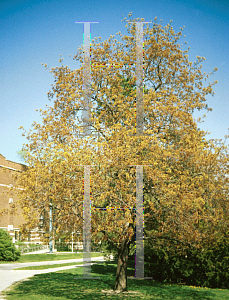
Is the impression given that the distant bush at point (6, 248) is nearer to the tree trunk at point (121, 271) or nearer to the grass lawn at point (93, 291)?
the grass lawn at point (93, 291)

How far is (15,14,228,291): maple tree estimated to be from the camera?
33.3 ft

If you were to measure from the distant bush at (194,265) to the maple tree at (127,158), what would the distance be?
1708 millimetres

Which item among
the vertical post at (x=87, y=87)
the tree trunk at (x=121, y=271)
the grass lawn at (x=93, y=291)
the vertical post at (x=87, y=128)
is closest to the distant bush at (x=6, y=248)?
the grass lawn at (x=93, y=291)

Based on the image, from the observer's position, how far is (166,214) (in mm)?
10789

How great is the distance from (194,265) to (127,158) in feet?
24.3

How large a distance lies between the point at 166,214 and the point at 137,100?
408 centimetres

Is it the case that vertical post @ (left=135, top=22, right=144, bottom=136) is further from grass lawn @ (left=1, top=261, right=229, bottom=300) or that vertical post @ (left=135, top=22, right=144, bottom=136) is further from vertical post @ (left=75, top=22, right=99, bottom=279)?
grass lawn @ (left=1, top=261, right=229, bottom=300)

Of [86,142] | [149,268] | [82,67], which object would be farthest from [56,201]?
[149,268]

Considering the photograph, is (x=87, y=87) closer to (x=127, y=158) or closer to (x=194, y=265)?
(x=127, y=158)

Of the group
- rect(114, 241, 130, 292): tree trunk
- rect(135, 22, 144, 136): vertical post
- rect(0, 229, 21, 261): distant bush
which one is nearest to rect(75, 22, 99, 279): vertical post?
rect(114, 241, 130, 292): tree trunk

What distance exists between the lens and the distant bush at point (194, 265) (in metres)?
14.5

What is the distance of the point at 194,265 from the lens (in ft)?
48.7

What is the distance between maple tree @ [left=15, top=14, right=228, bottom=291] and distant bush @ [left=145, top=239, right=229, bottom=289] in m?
1.71

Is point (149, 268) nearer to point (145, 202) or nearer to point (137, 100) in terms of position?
point (145, 202)
